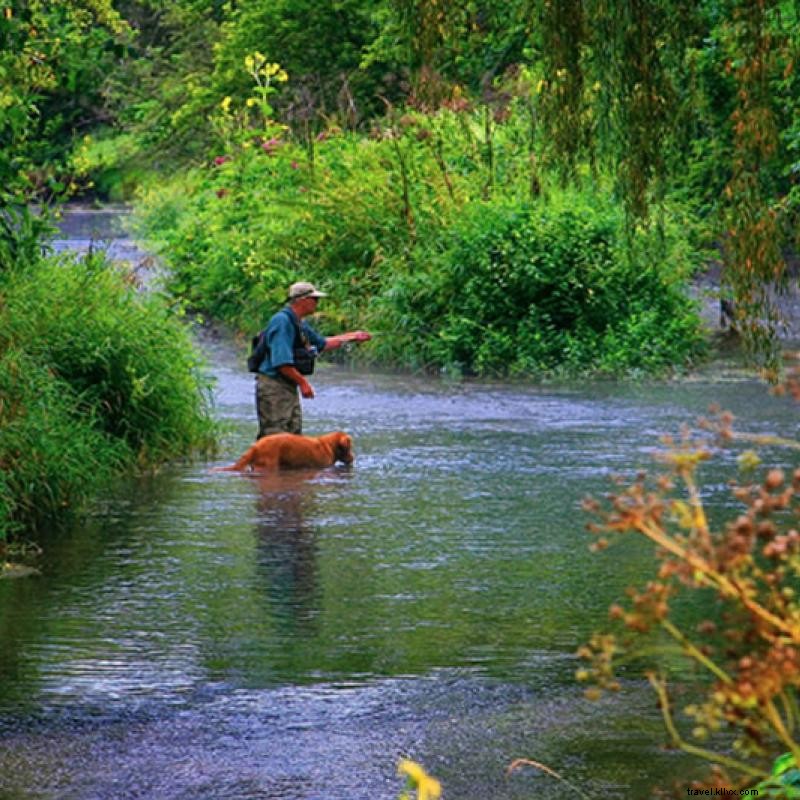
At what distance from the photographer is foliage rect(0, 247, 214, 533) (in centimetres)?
1296

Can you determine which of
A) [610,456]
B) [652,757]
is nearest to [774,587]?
[652,757]

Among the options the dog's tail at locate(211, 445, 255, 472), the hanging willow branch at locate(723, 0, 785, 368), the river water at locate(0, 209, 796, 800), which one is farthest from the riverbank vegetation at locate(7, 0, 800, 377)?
the dog's tail at locate(211, 445, 255, 472)

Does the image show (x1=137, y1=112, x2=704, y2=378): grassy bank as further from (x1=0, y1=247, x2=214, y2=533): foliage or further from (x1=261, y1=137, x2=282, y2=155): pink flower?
(x1=0, y1=247, x2=214, y2=533): foliage

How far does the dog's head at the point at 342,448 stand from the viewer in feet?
52.9

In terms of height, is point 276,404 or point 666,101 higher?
point 666,101

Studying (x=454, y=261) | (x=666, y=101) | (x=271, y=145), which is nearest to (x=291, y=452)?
(x=666, y=101)

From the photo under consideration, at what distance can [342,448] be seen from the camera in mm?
16156

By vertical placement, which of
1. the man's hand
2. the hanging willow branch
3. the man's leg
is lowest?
the man's leg

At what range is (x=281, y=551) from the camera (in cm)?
1251

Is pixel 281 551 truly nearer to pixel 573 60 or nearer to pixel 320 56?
pixel 573 60

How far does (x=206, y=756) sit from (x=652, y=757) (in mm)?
1579

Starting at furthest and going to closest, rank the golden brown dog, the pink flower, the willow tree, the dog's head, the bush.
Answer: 1. the pink flower
2. the bush
3. the dog's head
4. the golden brown dog
5. the willow tree

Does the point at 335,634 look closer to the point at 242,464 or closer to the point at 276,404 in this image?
the point at 242,464

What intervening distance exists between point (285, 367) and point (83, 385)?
5.43 feet
